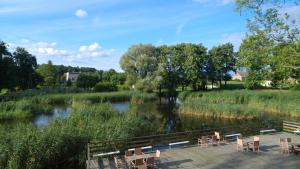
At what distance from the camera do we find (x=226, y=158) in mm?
14156

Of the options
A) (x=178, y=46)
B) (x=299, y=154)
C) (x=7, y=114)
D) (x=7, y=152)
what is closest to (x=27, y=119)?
(x=7, y=114)

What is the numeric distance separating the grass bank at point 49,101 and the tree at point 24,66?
30.3 meters

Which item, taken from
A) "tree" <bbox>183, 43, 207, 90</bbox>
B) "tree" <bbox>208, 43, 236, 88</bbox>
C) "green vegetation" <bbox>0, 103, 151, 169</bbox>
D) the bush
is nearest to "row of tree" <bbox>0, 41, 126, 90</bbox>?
the bush

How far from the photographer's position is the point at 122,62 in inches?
2249

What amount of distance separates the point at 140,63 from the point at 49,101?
17.1 m

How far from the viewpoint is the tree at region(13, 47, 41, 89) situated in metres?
73.3

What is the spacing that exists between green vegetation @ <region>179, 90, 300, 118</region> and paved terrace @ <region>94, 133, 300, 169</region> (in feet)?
50.2

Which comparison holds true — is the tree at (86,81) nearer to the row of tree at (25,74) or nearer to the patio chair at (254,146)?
the row of tree at (25,74)

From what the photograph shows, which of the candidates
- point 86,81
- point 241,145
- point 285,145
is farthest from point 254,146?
point 86,81

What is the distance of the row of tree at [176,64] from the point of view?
5491cm

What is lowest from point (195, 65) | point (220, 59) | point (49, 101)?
point (49, 101)

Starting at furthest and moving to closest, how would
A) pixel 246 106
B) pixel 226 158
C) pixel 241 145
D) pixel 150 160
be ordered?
pixel 246 106 < pixel 241 145 < pixel 226 158 < pixel 150 160

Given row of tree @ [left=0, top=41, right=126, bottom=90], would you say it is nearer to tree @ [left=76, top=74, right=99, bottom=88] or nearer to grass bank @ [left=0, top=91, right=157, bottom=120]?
tree @ [left=76, top=74, right=99, bottom=88]

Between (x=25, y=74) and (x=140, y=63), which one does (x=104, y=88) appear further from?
(x=25, y=74)
